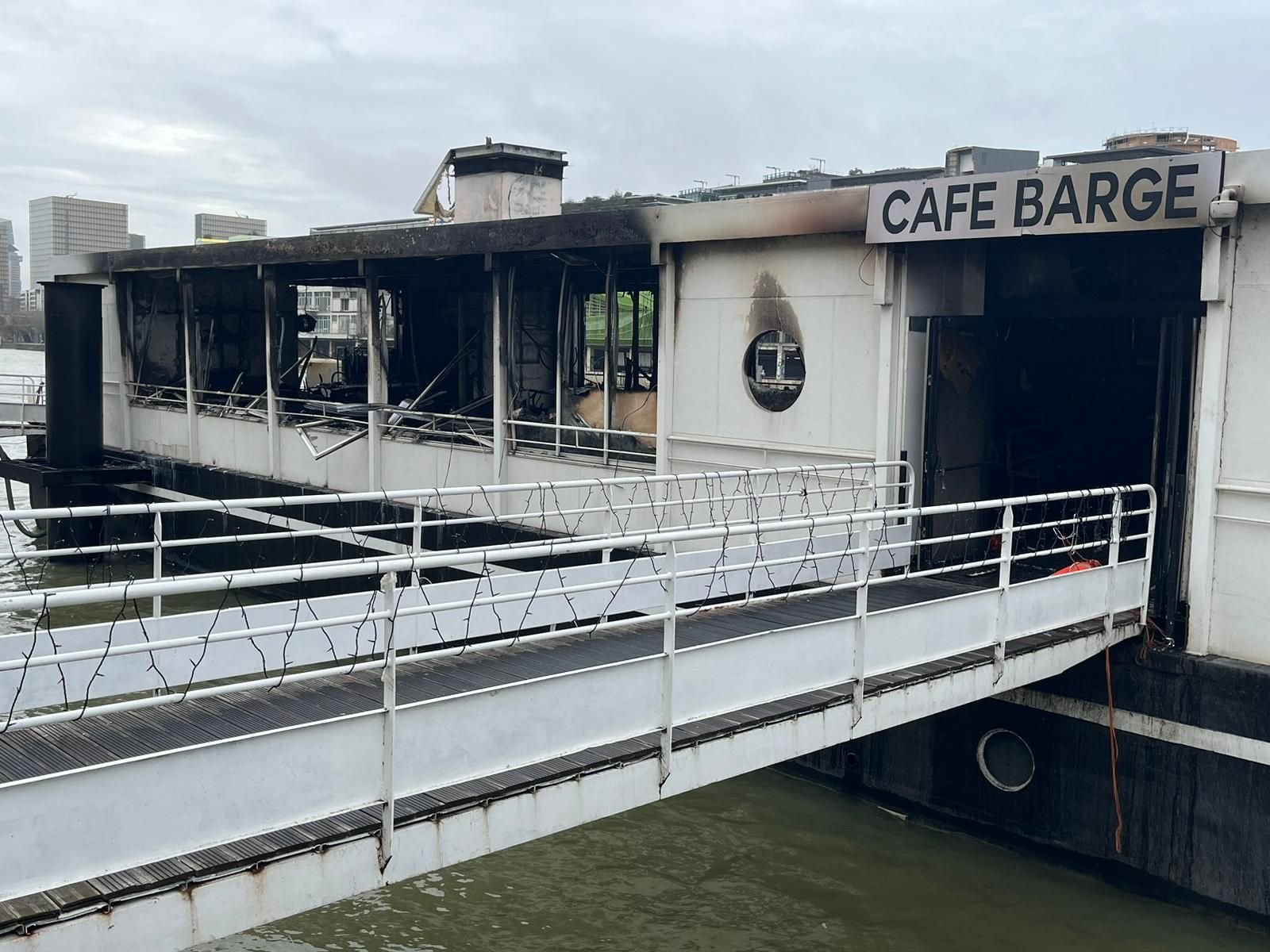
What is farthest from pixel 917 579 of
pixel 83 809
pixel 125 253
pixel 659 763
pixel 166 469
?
pixel 125 253

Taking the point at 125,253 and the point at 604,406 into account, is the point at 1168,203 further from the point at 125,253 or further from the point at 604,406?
the point at 125,253

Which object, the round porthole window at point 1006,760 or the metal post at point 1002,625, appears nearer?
the metal post at point 1002,625

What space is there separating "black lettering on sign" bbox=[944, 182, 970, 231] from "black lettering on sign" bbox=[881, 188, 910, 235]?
41 cm

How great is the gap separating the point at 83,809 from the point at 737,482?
8.97 meters

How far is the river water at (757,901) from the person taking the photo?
9008mm

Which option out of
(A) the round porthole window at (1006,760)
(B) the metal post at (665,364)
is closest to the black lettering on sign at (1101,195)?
(A) the round porthole window at (1006,760)

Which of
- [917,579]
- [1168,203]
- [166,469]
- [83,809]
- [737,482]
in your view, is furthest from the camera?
[166,469]

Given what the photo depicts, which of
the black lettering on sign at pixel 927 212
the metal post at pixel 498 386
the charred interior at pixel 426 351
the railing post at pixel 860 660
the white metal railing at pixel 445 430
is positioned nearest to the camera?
the railing post at pixel 860 660

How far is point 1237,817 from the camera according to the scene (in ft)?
30.1

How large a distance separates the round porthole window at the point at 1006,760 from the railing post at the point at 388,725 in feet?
22.2

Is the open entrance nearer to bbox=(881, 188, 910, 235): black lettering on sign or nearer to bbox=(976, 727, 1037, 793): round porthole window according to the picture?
bbox=(881, 188, 910, 235): black lettering on sign

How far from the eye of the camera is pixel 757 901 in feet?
31.5

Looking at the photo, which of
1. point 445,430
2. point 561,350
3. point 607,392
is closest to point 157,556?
point 607,392

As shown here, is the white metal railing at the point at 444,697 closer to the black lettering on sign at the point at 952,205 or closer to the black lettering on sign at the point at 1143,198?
the black lettering on sign at the point at 1143,198
